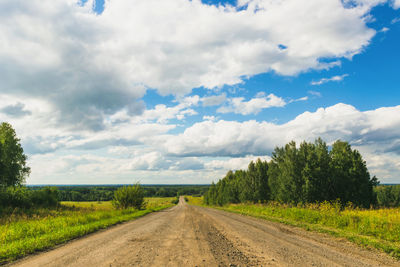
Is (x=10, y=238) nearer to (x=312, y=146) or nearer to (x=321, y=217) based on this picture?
(x=321, y=217)

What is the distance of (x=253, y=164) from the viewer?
47.6m

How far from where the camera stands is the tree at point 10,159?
114 feet

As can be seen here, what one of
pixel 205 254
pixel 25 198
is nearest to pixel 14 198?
pixel 25 198

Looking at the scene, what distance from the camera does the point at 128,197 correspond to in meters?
30.5

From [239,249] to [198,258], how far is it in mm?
2023

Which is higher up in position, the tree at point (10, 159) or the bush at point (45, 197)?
the tree at point (10, 159)

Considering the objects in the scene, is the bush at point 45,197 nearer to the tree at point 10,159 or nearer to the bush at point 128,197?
the tree at point 10,159

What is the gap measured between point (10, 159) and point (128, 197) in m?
22.6

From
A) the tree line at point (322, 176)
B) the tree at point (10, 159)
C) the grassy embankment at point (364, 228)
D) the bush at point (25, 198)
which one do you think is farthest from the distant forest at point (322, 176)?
the tree at point (10, 159)

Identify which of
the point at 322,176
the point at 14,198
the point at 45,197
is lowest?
the point at 45,197

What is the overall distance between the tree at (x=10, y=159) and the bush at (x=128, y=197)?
65.5ft

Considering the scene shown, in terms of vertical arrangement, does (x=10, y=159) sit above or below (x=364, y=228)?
above

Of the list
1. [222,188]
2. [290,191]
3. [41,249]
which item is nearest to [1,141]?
[41,249]

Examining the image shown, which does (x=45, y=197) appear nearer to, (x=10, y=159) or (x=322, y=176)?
(x=10, y=159)
